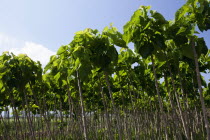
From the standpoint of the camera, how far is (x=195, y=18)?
4852mm

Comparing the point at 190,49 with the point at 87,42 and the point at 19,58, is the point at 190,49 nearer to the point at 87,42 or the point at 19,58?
the point at 87,42

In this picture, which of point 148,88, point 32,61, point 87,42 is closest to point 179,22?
point 87,42

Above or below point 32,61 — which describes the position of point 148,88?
below

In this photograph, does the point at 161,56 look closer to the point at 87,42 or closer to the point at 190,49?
the point at 190,49

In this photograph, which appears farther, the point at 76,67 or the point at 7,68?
the point at 7,68

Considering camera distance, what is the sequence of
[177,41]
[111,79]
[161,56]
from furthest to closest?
[111,79] → [161,56] → [177,41]

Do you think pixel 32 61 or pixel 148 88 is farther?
pixel 148 88

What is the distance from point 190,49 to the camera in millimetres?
5320

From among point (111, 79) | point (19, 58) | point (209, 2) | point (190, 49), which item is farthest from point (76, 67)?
point (111, 79)

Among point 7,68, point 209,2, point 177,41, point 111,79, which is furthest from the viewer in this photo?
point 111,79

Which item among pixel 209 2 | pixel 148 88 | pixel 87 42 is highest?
pixel 209 2

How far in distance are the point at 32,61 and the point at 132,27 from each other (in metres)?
5.01

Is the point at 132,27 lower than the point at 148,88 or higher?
higher

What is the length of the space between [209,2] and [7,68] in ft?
22.3
